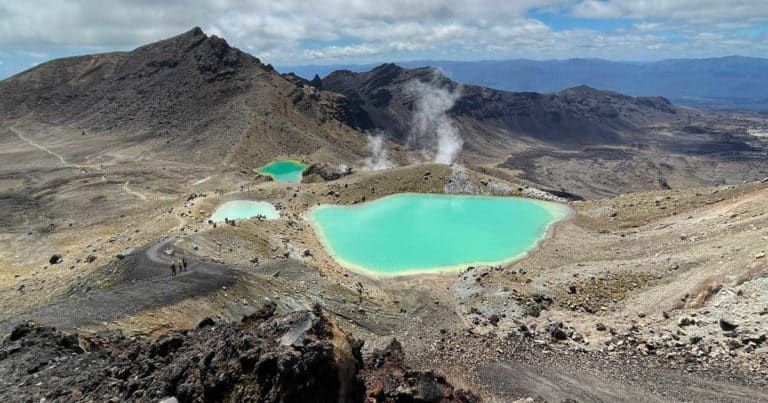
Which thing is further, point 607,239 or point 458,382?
point 607,239

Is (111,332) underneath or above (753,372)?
above

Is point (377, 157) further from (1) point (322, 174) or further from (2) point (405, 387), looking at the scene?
(2) point (405, 387)

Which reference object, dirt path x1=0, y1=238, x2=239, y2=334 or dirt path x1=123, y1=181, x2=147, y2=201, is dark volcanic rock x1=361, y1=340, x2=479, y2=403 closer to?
dirt path x1=0, y1=238, x2=239, y2=334

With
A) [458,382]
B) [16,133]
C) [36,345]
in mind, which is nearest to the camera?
[36,345]

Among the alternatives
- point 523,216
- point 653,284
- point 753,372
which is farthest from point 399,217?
point 753,372

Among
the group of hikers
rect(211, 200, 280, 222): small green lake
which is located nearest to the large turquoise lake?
rect(211, 200, 280, 222): small green lake

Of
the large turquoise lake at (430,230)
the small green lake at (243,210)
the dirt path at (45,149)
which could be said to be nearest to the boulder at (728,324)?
the large turquoise lake at (430,230)

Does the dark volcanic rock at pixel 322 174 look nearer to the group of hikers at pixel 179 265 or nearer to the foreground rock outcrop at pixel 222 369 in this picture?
the group of hikers at pixel 179 265

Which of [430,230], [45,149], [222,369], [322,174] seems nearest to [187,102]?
[45,149]

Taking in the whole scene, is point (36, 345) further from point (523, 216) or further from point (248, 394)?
point (523, 216)
